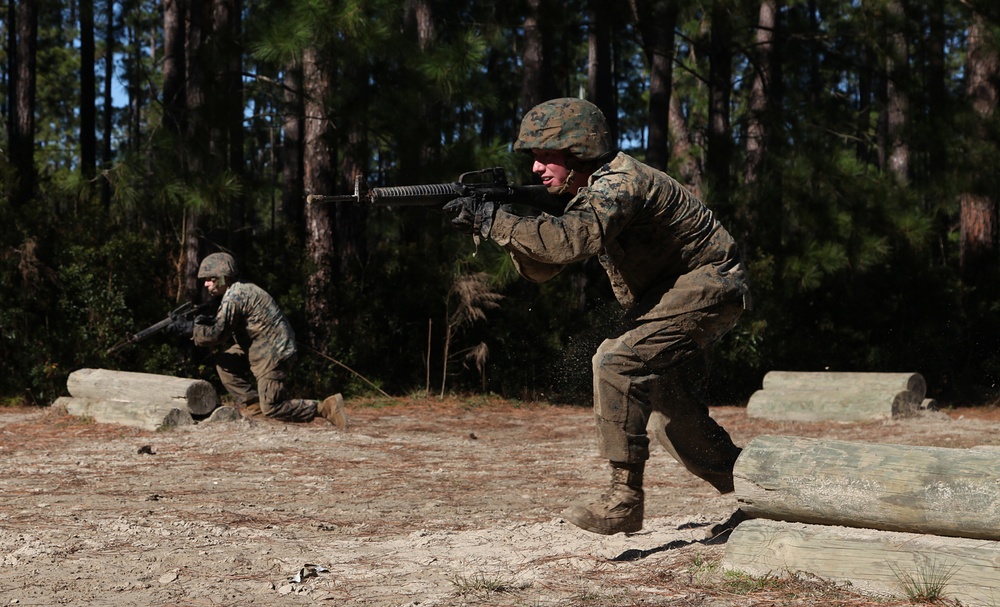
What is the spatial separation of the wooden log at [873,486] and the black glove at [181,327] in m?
8.08

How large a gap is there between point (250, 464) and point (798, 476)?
511cm

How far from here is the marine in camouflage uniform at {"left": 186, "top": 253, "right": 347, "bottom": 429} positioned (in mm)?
10844

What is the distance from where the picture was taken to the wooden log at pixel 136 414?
10.2 m

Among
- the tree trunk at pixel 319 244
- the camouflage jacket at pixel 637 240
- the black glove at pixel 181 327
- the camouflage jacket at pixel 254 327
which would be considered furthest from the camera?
the tree trunk at pixel 319 244

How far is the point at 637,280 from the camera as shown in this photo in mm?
5023

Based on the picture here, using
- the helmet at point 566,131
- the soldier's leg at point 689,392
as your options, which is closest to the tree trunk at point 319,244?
the helmet at point 566,131

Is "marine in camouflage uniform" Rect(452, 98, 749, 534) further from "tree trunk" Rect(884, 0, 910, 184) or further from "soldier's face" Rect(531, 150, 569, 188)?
"tree trunk" Rect(884, 0, 910, 184)

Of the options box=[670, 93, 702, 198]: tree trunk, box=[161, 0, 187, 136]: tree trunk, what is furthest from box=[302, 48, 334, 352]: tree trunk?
box=[670, 93, 702, 198]: tree trunk

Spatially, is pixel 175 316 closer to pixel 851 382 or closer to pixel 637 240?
pixel 851 382

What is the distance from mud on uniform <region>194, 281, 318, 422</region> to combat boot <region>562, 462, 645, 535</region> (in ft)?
21.2

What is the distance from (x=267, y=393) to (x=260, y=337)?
24.6 inches

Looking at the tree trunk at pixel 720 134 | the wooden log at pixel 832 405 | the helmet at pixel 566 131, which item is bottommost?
the wooden log at pixel 832 405

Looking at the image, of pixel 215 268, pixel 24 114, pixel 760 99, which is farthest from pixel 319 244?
pixel 760 99

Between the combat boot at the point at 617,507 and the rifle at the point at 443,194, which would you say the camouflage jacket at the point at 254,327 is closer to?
the rifle at the point at 443,194
